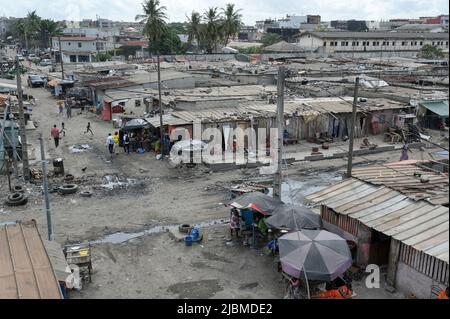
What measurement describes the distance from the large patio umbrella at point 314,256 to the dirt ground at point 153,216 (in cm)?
124

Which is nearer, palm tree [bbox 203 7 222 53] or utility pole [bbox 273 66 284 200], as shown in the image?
utility pole [bbox 273 66 284 200]

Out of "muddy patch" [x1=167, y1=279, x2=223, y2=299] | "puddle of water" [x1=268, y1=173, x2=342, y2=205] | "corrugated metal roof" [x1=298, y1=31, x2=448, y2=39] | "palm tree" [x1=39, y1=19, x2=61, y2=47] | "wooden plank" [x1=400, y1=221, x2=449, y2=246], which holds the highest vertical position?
"palm tree" [x1=39, y1=19, x2=61, y2=47]

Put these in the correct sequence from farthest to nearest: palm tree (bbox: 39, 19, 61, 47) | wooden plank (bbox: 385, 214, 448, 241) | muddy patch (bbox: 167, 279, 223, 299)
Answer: palm tree (bbox: 39, 19, 61, 47), muddy patch (bbox: 167, 279, 223, 299), wooden plank (bbox: 385, 214, 448, 241)

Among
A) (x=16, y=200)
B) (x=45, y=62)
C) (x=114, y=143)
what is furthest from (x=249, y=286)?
(x=45, y=62)

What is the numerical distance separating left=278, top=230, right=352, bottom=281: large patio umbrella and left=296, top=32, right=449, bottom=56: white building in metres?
68.9

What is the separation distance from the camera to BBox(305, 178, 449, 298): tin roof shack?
36.4ft

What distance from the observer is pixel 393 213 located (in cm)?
1249

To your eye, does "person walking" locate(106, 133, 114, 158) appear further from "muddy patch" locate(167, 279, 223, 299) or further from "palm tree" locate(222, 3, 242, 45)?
"palm tree" locate(222, 3, 242, 45)

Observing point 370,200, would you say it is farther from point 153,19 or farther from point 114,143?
point 153,19

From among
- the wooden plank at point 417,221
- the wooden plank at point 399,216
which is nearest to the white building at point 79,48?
the wooden plank at point 399,216

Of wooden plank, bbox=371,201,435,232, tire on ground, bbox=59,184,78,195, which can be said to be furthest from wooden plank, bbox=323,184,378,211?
tire on ground, bbox=59,184,78,195

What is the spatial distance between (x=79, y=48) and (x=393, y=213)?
80.1m

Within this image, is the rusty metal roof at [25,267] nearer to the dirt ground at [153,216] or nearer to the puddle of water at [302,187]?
the dirt ground at [153,216]
